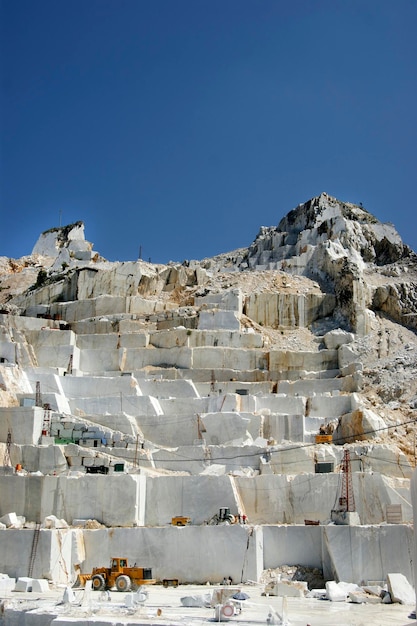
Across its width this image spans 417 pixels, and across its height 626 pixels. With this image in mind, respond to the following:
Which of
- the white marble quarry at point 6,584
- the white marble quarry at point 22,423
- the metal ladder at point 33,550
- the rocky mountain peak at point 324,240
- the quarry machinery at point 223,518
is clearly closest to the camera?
the white marble quarry at point 6,584

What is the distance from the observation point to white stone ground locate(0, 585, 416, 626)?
59.9 ft

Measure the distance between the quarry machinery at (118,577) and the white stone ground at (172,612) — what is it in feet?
3.46

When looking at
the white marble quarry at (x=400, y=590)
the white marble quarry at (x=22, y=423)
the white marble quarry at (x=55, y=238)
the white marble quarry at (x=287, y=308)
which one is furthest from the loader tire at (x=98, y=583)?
the white marble quarry at (x=55, y=238)

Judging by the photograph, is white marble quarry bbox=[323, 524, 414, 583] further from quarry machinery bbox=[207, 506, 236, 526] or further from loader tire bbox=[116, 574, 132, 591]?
loader tire bbox=[116, 574, 132, 591]

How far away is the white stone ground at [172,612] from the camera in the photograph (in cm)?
1827

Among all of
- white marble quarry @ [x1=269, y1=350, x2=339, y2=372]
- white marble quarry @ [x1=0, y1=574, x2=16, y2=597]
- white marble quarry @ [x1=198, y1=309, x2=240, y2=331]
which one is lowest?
white marble quarry @ [x1=0, y1=574, x2=16, y2=597]

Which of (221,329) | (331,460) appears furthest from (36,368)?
(331,460)

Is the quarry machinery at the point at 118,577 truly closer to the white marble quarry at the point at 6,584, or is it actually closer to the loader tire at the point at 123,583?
the loader tire at the point at 123,583

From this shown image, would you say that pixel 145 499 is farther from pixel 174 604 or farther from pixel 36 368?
pixel 36 368

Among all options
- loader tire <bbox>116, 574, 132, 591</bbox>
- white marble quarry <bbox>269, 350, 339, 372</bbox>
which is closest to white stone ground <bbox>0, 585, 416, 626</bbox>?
loader tire <bbox>116, 574, 132, 591</bbox>

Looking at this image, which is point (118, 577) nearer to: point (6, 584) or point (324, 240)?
point (6, 584)

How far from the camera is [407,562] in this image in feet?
80.9

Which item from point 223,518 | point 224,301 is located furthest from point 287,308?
point 223,518

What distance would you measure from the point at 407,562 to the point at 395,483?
393cm
